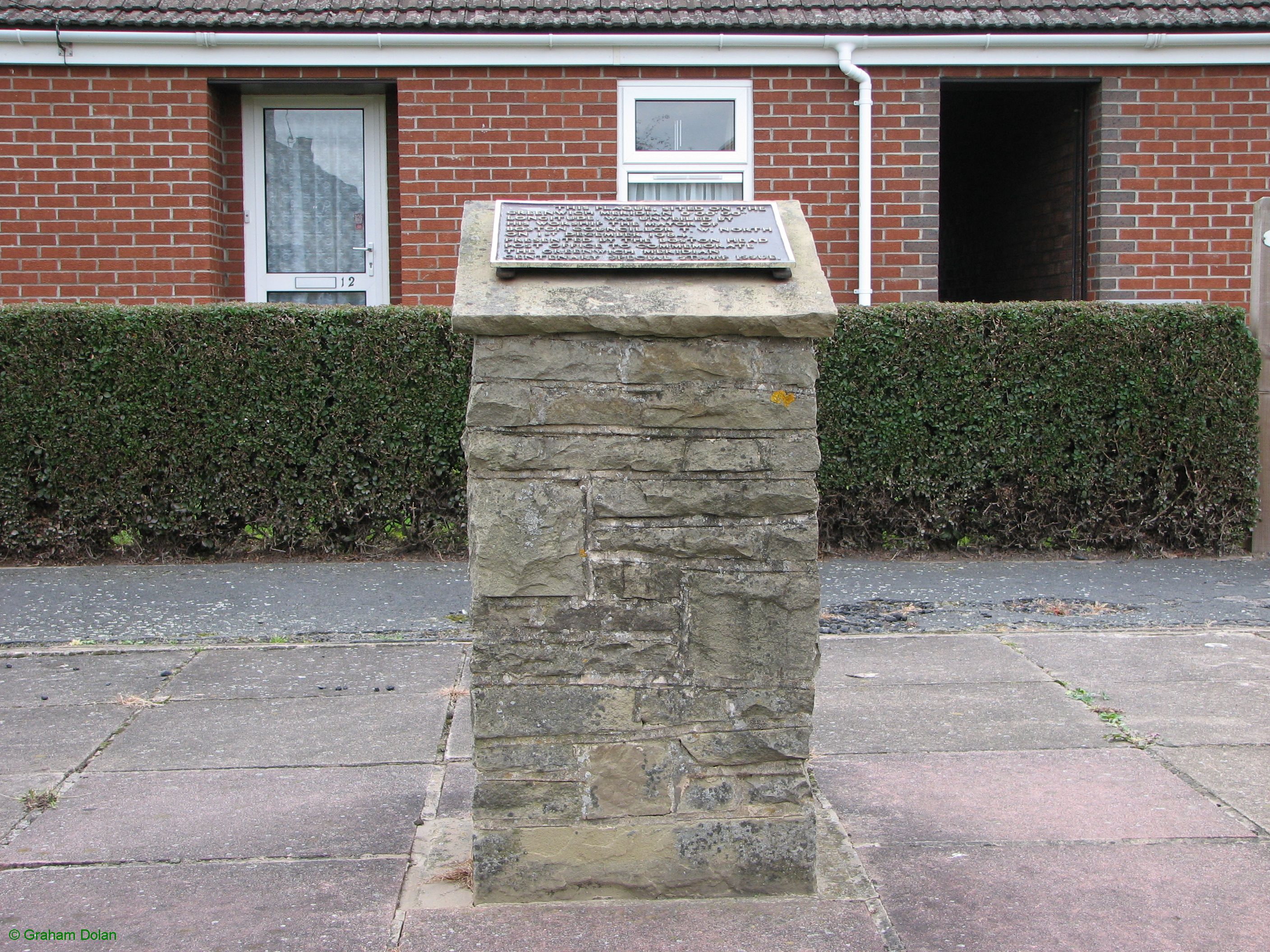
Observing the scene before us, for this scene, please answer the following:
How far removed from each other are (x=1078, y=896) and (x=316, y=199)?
323 inches

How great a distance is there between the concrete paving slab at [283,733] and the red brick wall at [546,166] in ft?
16.4

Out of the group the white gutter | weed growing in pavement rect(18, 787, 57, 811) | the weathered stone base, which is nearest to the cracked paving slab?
weed growing in pavement rect(18, 787, 57, 811)

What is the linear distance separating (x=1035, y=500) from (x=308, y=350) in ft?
14.7

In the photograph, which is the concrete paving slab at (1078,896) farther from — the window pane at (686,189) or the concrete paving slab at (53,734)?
the window pane at (686,189)

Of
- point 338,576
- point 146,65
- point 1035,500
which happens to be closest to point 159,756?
point 338,576

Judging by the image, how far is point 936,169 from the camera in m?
9.42

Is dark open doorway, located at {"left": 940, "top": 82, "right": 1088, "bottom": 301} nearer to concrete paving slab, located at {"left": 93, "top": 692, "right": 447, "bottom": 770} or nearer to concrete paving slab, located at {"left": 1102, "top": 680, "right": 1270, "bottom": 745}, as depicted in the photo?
concrete paving slab, located at {"left": 1102, "top": 680, "right": 1270, "bottom": 745}

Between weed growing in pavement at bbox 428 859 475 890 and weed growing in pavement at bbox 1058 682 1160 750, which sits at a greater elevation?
weed growing in pavement at bbox 1058 682 1160 750

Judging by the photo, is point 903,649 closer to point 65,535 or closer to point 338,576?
point 338,576

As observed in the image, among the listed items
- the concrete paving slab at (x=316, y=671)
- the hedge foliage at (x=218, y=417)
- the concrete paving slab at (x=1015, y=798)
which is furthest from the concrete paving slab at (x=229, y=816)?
the hedge foliage at (x=218, y=417)

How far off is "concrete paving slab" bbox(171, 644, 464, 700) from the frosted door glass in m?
5.00

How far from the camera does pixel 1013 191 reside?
38.6 ft

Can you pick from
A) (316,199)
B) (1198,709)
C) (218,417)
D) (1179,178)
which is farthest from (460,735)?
(1179,178)

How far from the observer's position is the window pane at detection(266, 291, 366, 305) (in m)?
9.66
